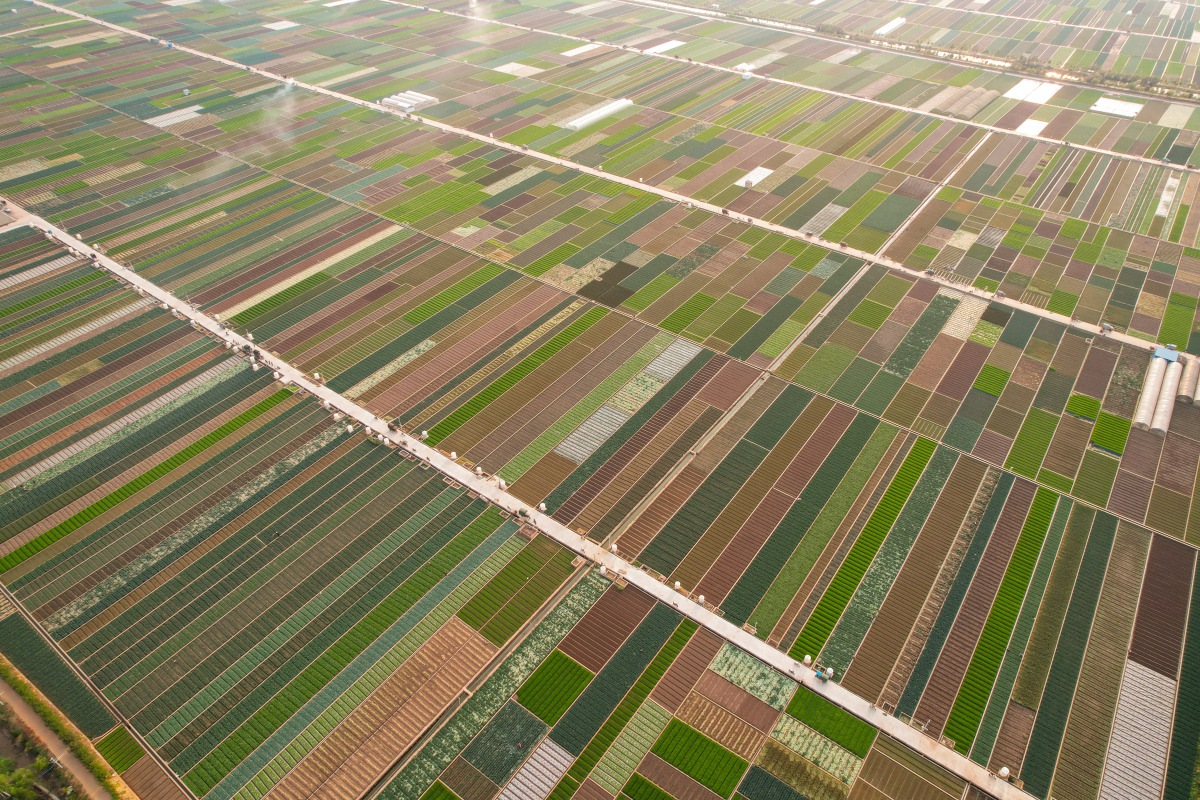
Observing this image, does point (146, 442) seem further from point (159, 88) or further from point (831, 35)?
point (831, 35)

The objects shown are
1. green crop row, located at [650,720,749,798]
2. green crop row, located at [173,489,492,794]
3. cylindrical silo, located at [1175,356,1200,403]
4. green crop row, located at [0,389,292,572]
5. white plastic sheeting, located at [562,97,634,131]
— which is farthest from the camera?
white plastic sheeting, located at [562,97,634,131]

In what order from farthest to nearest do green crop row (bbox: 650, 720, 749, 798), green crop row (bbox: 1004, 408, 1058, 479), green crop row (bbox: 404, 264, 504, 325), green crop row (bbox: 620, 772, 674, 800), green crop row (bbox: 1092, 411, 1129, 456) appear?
1. green crop row (bbox: 404, 264, 504, 325)
2. green crop row (bbox: 1092, 411, 1129, 456)
3. green crop row (bbox: 1004, 408, 1058, 479)
4. green crop row (bbox: 650, 720, 749, 798)
5. green crop row (bbox: 620, 772, 674, 800)

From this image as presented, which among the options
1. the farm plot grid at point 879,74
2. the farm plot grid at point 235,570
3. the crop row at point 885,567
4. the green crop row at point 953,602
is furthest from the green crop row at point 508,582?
the farm plot grid at point 879,74

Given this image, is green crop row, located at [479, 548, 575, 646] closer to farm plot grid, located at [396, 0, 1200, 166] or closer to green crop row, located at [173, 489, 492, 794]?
green crop row, located at [173, 489, 492, 794]

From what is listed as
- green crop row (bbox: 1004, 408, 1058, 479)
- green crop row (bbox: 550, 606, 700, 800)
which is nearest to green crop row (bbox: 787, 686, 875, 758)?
green crop row (bbox: 550, 606, 700, 800)

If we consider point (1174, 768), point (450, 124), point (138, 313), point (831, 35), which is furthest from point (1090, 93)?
point (138, 313)
